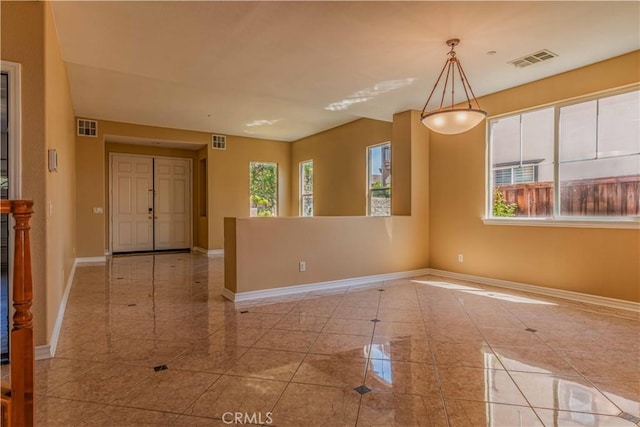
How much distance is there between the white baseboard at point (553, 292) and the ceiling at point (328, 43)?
2.76 metres

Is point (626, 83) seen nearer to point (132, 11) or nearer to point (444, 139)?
point (444, 139)

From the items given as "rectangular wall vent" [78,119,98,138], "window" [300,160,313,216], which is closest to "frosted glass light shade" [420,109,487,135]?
"window" [300,160,313,216]

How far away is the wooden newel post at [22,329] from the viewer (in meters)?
1.51

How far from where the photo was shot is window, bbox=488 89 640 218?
3.94 meters

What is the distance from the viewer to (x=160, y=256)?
8.31 meters

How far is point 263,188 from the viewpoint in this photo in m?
9.51

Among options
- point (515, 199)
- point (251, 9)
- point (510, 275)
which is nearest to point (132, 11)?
point (251, 9)

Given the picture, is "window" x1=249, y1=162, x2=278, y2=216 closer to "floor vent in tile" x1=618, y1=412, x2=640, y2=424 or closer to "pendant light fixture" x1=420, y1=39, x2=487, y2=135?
"pendant light fixture" x1=420, y1=39, x2=487, y2=135

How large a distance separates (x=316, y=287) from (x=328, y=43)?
3145 mm

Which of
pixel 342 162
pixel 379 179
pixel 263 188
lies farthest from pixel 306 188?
pixel 379 179

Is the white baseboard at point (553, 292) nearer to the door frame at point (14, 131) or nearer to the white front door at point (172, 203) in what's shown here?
the door frame at point (14, 131)

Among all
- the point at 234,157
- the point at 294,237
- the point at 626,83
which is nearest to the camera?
the point at 626,83

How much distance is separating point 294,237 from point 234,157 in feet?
15.7

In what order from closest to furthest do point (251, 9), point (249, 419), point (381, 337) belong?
point (249, 419) < point (251, 9) < point (381, 337)
